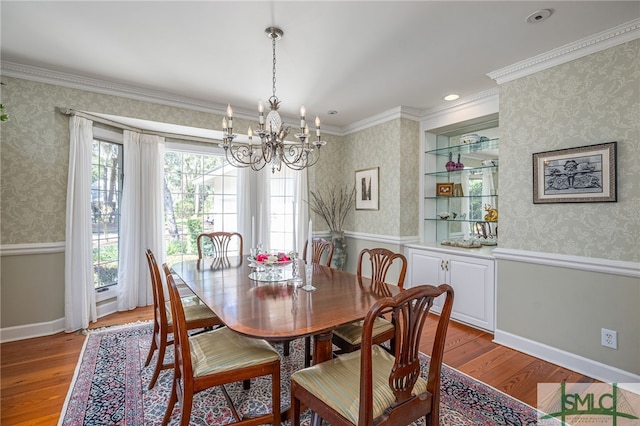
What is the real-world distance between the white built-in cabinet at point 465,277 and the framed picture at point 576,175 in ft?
2.76

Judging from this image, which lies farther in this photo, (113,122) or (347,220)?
(347,220)

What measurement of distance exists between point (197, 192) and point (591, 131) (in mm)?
4265

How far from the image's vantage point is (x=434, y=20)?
2.09m

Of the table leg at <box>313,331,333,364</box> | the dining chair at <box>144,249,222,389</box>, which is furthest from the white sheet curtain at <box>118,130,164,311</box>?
the table leg at <box>313,331,333,364</box>

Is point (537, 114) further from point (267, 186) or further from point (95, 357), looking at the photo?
point (95, 357)

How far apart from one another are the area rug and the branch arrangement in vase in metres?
2.54

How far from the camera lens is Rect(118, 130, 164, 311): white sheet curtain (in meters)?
3.64

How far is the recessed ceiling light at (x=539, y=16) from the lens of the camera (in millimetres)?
1986

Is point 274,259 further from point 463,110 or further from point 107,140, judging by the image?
point 463,110

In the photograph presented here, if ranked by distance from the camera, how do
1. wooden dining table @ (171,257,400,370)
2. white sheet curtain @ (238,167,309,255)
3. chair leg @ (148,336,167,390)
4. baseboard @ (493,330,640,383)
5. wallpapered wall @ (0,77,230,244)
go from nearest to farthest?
wooden dining table @ (171,257,400,370) < chair leg @ (148,336,167,390) < baseboard @ (493,330,640,383) < wallpapered wall @ (0,77,230,244) < white sheet curtain @ (238,167,309,255)

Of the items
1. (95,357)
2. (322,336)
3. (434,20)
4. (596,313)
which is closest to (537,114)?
(434,20)

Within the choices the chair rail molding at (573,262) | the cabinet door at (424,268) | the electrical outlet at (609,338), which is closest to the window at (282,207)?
the cabinet door at (424,268)

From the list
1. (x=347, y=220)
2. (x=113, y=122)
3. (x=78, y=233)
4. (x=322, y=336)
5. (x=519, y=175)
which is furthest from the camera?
(x=347, y=220)

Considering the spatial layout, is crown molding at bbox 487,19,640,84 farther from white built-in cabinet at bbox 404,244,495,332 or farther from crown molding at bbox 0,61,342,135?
crown molding at bbox 0,61,342,135
